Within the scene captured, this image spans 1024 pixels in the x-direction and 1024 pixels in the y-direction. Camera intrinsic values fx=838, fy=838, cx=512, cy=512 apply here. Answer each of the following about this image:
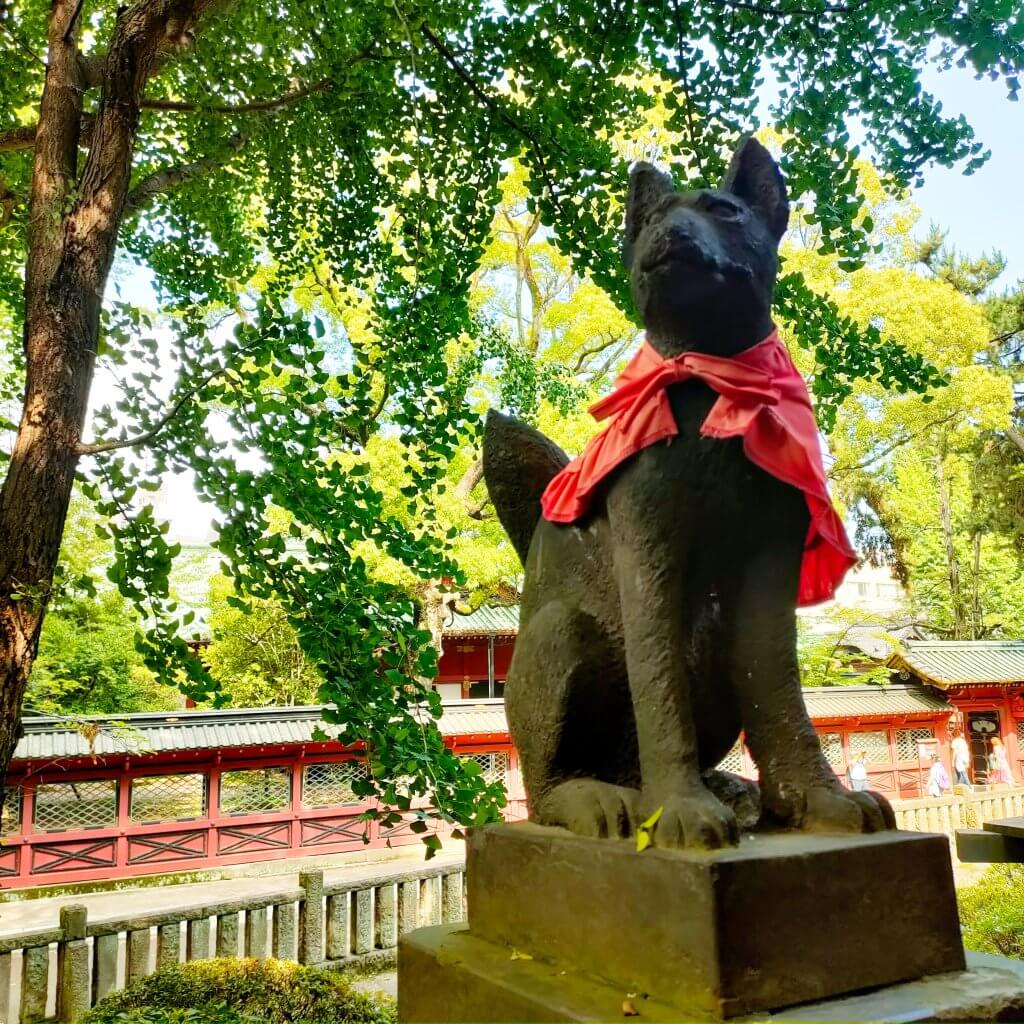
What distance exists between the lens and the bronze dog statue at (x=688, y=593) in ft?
5.37

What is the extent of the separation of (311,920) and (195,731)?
5537 mm

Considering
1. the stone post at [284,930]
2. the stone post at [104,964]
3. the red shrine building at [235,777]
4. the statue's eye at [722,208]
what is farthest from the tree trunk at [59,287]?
the red shrine building at [235,777]

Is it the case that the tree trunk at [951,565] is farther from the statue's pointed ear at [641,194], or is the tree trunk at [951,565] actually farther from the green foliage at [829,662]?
the statue's pointed ear at [641,194]

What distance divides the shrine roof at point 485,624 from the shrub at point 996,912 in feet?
30.6

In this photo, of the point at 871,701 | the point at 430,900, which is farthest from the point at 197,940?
the point at 871,701

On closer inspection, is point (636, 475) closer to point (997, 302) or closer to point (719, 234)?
point (719, 234)

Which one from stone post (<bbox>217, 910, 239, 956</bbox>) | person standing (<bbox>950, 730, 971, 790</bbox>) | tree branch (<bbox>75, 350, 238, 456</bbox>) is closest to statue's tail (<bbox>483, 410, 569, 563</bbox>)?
tree branch (<bbox>75, 350, 238, 456</bbox>)

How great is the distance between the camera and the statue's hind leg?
6.05 feet

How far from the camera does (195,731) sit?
456 inches

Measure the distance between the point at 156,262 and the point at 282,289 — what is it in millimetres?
1240

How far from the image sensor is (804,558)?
1990mm

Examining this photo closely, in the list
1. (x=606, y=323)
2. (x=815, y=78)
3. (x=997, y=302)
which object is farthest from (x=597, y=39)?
(x=997, y=302)

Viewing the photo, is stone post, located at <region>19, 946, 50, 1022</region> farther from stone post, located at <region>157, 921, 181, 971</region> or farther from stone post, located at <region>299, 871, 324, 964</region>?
stone post, located at <region>299, 871, 324, 964</region>

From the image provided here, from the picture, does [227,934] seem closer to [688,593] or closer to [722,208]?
[688,593]
